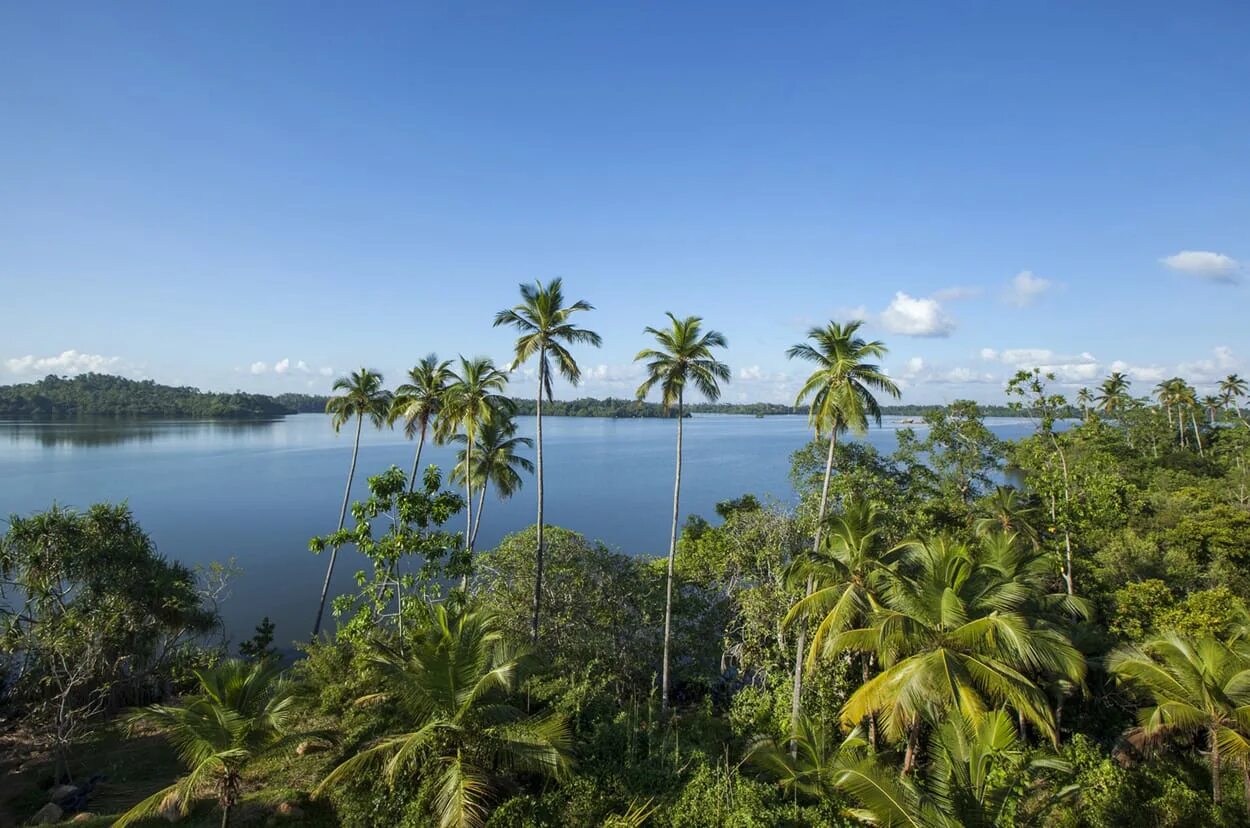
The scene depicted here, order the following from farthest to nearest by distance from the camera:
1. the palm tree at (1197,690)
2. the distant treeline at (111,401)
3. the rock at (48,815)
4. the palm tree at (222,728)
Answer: the distant treeline at (111,401) → the rock at (48,815) → the palm tree at (1197,690) → the palm tree at (222,728)

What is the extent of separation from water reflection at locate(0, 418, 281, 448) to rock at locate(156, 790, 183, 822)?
104 m

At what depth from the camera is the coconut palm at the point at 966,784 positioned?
33.2 feet

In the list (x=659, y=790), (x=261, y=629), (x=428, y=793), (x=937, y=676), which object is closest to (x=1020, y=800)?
(x=937, y=676)

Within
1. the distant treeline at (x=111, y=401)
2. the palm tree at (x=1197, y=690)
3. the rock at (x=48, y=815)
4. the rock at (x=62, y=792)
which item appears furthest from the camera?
the distant treeline at (x=111, y=401)

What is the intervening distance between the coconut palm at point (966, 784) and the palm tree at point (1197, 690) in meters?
2.60

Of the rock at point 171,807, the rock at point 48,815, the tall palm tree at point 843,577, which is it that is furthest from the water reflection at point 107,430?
the tall palm tree at point 843,577

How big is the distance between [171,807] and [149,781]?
5.52m

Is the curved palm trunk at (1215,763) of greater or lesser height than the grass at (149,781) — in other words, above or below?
above

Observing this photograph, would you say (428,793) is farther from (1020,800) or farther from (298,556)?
(298,556)

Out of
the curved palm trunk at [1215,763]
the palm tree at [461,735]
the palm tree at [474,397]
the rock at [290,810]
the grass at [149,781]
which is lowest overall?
the grass at [149,781]

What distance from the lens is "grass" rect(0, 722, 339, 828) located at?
11713mm

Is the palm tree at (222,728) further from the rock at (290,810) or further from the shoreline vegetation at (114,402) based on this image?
the shoreline vegetation at (114,402)

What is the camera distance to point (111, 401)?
154000mm

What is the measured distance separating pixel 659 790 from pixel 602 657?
9244 millimetres
